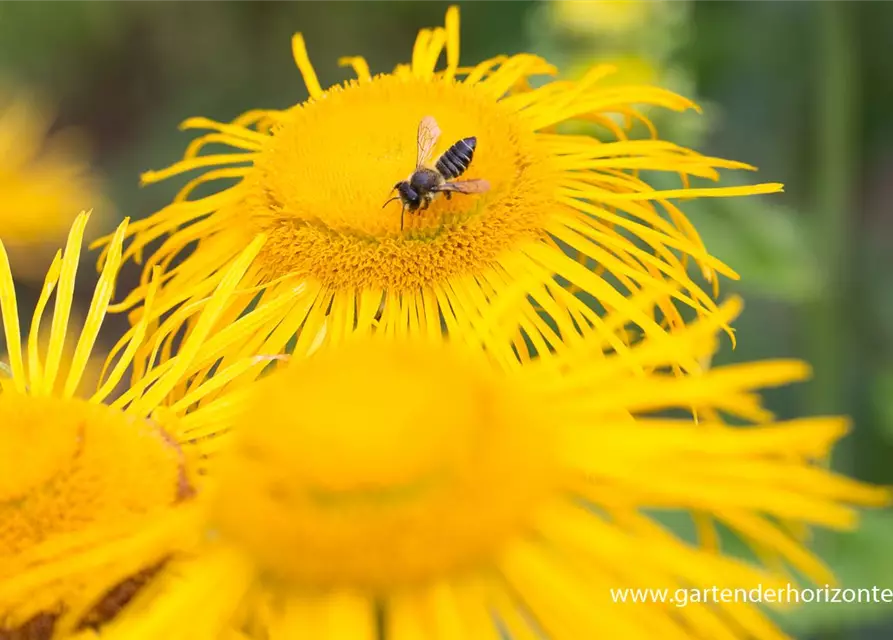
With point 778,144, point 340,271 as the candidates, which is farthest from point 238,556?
point 778,144

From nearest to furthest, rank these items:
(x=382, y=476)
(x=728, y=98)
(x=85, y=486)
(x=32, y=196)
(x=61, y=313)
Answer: (x=382, y=476)
(x=85, y=486)
(x=61, y=313)
(x=32, y=196)
(x=728, y=98)

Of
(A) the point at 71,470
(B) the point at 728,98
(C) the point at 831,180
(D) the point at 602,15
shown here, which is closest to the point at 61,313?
(A) the point at 71,470

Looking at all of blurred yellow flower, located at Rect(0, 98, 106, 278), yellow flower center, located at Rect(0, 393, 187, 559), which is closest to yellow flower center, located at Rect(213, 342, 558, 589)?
yellow flower center, located at Rect(0, 393, 187, 559)

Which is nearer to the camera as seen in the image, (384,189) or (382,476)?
(382,476)

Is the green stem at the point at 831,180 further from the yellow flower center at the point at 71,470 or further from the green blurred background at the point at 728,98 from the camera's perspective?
the yellow flower center at the point at 71,470

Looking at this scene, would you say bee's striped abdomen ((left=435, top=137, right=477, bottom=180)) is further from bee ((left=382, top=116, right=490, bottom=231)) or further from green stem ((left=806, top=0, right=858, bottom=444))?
green stem ((left=806, top=0, right=858, bottom=444))

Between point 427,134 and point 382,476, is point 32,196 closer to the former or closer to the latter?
point 427,134

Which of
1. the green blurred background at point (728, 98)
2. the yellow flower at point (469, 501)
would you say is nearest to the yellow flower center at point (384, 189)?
the yellow flower at point (469, 501)
